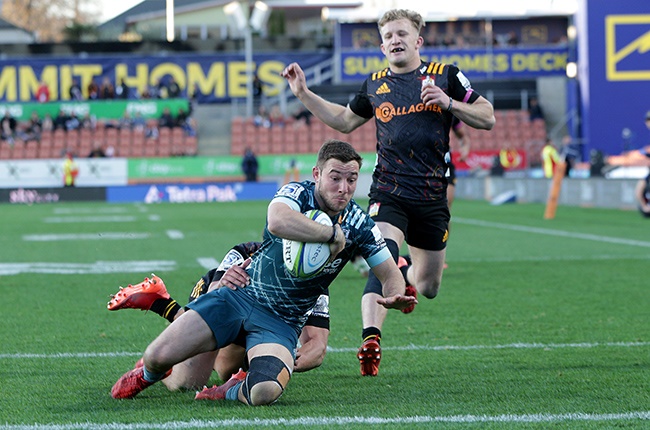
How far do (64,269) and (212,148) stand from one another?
33335 mm

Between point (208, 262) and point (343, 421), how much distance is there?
31.4ft

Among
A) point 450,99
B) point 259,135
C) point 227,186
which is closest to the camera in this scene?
point 450,99

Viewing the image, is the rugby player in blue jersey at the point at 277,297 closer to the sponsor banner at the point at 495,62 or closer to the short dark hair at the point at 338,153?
the short dark hair at the point at 338,153

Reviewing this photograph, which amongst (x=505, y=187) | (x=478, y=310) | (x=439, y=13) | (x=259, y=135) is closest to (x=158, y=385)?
(x=478, y=310)

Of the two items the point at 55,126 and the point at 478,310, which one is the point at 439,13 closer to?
the point at 55,126

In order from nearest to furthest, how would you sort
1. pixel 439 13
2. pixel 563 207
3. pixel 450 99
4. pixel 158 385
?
pixel 158 385 → pixel 450 99 → pixel 563 207 → pixel 439 13

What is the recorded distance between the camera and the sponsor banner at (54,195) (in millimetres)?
40188

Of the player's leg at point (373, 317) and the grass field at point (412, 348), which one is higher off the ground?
the player's leg at point (373, 317)

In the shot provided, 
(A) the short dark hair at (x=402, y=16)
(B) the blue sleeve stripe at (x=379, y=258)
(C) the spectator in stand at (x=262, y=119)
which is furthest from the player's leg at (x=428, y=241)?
(C) the spectator in stand at (x=262, y=119)

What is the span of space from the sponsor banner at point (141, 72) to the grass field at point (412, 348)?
3324 centimetres

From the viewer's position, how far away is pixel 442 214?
7.45m

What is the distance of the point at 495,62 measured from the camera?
156 feet

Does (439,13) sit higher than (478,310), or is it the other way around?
(439,13)

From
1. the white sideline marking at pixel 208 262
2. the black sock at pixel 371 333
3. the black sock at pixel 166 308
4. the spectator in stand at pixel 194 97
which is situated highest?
the spectator in stand at pixel 194 97
